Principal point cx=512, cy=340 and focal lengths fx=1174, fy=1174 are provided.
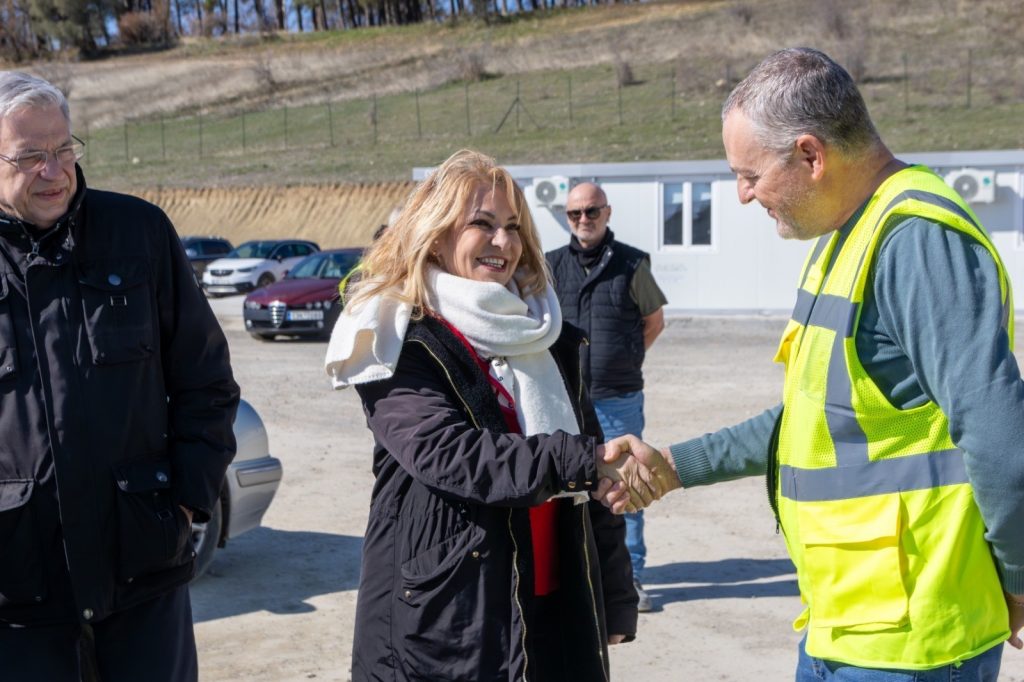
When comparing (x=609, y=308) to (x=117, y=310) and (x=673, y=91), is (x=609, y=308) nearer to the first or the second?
(x=117, y=310)

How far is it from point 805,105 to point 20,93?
75.2 inches

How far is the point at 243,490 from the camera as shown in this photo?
6.48m

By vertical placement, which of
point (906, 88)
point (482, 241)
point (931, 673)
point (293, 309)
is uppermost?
point (482, 241)

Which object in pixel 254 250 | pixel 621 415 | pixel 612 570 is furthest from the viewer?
pixel 254 250

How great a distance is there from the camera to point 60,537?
2.91 m

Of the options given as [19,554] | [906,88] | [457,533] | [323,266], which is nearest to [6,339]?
[19,554]

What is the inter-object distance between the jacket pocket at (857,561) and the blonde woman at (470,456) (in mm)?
590

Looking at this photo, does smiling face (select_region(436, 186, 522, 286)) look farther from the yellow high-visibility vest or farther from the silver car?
the silver car

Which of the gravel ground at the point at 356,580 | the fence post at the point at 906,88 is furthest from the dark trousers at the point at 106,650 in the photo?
the fence post at the point at 906,88

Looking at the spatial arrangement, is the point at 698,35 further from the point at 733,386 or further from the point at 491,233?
the point at 491,233

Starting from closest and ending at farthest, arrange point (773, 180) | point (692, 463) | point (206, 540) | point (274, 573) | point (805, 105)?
point (805, 105), point (773, 180), point (692, 463), point (206, 540), point (274, 573)

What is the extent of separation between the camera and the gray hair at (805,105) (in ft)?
7.95

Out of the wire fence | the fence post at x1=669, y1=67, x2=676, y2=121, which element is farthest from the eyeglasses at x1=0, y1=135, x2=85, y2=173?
the fence post at x1=669, y1=67, x2=676, y2=121

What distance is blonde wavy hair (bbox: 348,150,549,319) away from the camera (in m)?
3.09
